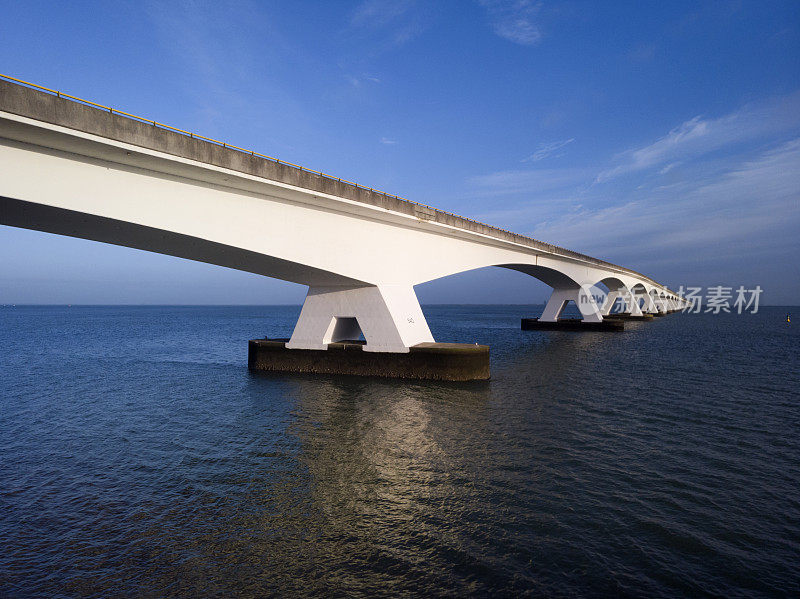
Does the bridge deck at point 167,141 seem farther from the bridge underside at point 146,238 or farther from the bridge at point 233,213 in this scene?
the bridge underside at point 146,238

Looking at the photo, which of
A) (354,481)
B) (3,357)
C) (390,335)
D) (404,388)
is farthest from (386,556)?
(3,357)

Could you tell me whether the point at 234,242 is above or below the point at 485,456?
above

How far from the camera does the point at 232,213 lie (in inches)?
683

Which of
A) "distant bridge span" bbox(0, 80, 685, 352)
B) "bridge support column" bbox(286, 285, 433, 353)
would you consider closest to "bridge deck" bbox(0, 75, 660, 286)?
"distant bridge span" bbox(0, 80, 685, 352)

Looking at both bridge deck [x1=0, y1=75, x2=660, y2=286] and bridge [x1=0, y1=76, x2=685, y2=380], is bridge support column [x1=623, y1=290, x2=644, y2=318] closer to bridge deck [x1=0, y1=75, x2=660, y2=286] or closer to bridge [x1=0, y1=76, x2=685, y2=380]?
bridge [x1=0, y1=76, x2=685, y2=380]

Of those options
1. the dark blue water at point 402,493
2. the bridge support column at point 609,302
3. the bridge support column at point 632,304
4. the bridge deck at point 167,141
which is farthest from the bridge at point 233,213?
the bridge support column at point 632,304

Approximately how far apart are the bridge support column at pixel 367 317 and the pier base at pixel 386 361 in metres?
0.45

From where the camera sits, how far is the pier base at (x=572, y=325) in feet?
180

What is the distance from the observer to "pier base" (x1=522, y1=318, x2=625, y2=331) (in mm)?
55000

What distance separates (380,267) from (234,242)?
8125 mm

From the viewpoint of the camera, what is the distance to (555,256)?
4762 cm

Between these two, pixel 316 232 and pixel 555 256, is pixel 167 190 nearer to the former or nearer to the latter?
pixel 316 232

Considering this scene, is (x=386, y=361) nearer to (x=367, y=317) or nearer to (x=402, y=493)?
(x=367, y=317)

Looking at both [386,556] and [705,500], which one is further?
[705,500]
